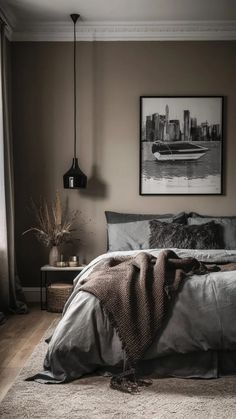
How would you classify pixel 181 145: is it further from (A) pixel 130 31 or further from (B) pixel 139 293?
(B) pixel 139 293

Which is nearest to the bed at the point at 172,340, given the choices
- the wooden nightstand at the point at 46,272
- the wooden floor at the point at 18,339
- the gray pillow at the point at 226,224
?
the wooden floor at the point at 18,339

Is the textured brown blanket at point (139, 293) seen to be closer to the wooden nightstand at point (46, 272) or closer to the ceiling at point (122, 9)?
the wooden nightstand at point (46, 272)

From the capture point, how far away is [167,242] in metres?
5.07

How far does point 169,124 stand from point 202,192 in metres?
0.82

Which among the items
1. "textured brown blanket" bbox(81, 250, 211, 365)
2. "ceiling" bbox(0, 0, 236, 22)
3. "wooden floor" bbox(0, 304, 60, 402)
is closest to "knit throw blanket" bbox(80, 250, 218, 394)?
"textured brown blanket" bbox(81, 250, 211, 365)

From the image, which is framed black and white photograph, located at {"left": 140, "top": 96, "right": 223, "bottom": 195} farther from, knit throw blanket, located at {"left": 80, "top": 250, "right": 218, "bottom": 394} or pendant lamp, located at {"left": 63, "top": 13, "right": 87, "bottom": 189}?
knit throw blanket, located at {"left": 80, "top": 250, "right": 218, "bottom": 394}

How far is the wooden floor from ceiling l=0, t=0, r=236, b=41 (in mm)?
2964

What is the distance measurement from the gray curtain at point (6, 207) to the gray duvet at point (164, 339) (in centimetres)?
192

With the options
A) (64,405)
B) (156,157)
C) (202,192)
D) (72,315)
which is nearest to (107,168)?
(156,157)

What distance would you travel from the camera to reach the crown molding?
5.62 metres

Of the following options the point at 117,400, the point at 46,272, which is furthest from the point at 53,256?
the point at 117,400

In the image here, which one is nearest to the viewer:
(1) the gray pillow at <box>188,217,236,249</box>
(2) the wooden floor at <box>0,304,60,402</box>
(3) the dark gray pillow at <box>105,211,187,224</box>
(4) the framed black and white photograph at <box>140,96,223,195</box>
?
(2) the wooden floor at <box>0,304,60,402</box>

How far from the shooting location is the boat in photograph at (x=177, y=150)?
5.73 meters

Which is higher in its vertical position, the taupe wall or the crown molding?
the crown molding
